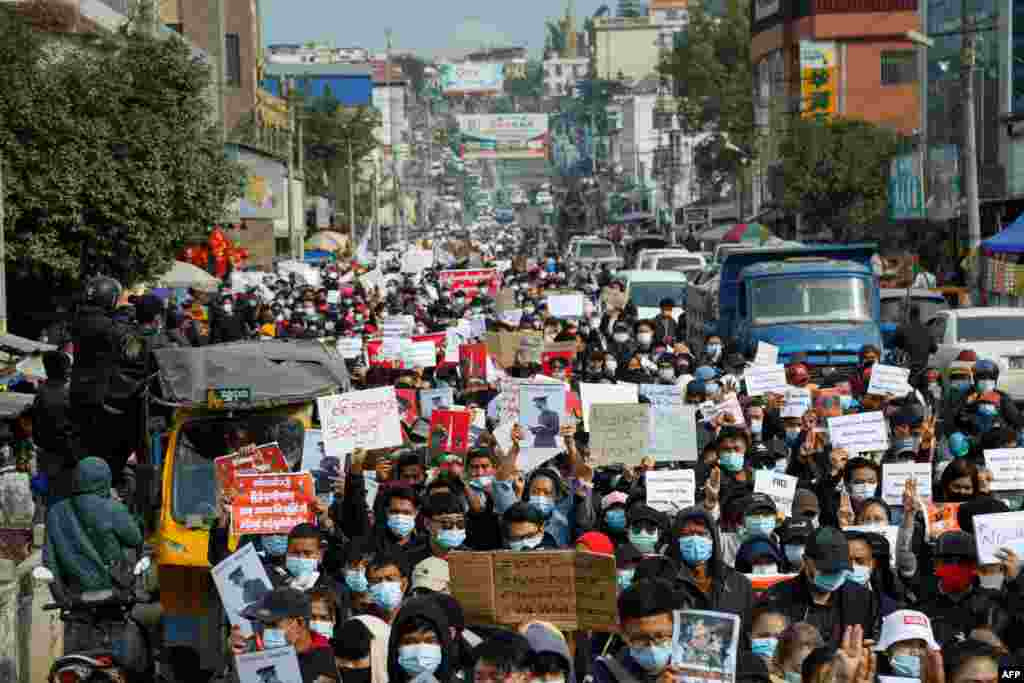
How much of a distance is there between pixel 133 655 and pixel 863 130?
5585cm

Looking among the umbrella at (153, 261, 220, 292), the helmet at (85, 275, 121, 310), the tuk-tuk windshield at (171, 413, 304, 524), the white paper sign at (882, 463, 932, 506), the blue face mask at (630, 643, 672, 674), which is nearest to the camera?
the blue face mask at (630, 643, 672, 674)

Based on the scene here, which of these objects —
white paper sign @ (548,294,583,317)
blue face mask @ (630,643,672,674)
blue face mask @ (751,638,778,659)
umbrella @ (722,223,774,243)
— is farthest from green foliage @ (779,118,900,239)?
blue face mask @ (630,643,672,674)

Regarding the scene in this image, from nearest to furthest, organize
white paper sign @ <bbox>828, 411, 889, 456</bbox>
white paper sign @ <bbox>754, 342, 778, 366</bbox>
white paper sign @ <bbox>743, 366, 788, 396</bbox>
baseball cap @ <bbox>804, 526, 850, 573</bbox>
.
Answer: baseball cap @ <bbox>804, 526, 850, 573</bbox>
white paper sign @ <bbox>828, 411, 889, 456</bbox>
white paper sign @ <bbox>743, 366, 788, 396</bbox>
white paper sign @ <bbox>754, 342, 778, 366</bbox>

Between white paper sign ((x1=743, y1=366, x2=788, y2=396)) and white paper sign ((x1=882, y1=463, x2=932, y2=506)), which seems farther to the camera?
white paper sign ((x1=743, y1=366, x2=788, y2=396))

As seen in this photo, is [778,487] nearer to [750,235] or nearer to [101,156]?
[101,156]

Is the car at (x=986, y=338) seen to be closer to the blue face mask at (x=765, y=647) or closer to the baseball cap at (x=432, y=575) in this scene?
the baseball cap at (x=432, y=575)

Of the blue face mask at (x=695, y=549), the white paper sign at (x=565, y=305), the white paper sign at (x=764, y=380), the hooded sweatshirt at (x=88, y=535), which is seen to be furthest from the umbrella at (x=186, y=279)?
the blue face mask at (x=695, y=549)

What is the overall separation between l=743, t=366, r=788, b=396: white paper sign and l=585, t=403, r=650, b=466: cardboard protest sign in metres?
3.47

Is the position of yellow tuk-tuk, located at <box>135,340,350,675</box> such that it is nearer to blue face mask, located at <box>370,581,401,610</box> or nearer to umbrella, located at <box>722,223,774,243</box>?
blue face mask, located at <box>370,581,401,610</box>

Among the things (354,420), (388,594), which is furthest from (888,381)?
(388,594)

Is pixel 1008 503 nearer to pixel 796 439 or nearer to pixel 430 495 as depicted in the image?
pixel 796 439

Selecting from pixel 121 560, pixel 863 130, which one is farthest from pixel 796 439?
pixel 863 130

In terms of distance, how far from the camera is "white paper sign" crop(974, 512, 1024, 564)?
9.05m

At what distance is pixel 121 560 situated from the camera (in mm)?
10820
